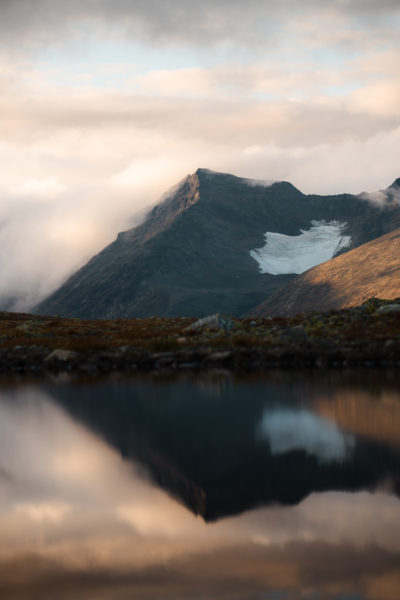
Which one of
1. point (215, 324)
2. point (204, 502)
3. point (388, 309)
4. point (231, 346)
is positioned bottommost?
point (204, 502)

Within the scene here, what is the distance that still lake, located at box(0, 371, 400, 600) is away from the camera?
22.4ft

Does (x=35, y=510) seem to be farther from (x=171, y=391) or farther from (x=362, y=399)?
(x=171, y=391)

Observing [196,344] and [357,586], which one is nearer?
[357,586]

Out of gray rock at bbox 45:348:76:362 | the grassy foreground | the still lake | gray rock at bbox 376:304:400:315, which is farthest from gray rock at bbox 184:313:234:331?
the still lake

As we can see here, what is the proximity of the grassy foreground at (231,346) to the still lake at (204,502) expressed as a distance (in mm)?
11092

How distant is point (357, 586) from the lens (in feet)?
21.5

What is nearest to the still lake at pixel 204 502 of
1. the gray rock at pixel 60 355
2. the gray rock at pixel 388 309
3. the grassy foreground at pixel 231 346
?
the grassy foreground at pixel 231 346

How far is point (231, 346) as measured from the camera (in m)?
32.4

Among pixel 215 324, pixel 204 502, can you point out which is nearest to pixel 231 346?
pixel 215 324

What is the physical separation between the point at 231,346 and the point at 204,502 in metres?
23.2

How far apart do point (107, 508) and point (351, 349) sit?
21090 millimetres

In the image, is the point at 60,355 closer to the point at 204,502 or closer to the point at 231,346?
the point at 231,346

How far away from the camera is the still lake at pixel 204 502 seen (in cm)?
683

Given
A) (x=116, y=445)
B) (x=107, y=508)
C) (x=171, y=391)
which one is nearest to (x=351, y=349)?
(x=171, y=391)
